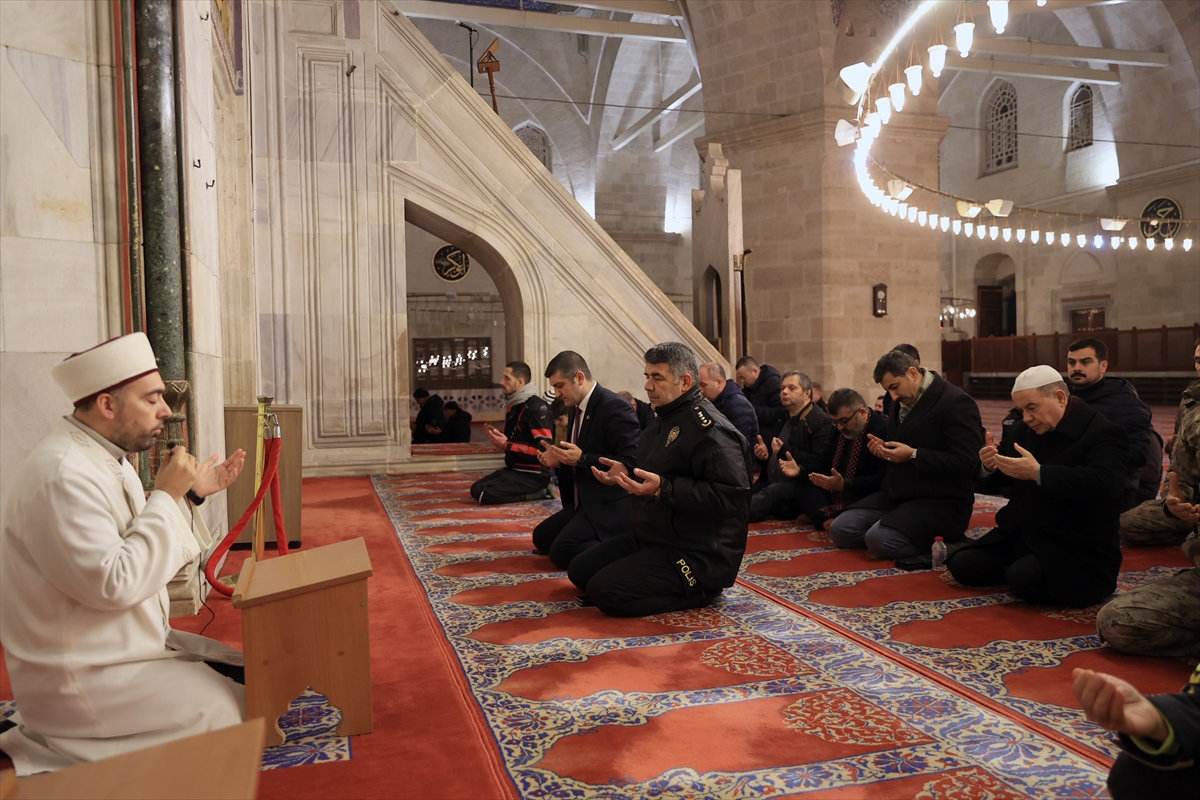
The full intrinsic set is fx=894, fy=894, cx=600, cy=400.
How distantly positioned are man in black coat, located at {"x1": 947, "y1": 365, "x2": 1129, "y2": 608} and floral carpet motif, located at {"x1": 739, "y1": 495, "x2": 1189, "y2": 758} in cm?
13

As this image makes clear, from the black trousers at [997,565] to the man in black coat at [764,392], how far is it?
10.8 feet

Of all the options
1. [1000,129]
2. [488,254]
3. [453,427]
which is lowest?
[453,427]

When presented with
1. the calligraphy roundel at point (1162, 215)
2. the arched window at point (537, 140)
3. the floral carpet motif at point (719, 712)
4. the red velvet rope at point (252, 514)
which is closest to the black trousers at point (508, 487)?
the floral carpet motif at point (719, 712)

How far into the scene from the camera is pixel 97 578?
209 centimetres

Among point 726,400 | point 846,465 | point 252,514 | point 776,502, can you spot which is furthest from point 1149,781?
point 726,400

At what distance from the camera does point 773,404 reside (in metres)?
7.83

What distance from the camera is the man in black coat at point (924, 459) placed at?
4781 mm

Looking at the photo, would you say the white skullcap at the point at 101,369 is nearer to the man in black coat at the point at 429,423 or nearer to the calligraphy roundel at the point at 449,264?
the man in black coat at the point at 429,423

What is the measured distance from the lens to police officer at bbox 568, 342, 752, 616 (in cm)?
388

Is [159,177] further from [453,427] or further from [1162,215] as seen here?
[1162,215]

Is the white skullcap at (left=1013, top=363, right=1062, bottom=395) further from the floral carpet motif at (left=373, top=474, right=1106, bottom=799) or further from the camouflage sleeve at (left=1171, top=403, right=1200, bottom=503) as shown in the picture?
the floral carpet motif at (left=373, top=474, right=1106, bottom=799)

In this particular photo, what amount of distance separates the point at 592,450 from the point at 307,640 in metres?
2.35

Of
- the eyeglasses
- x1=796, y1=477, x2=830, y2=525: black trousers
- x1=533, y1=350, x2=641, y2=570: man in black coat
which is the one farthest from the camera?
x1=796, y1=477, x2=830, y2=525: black trousers

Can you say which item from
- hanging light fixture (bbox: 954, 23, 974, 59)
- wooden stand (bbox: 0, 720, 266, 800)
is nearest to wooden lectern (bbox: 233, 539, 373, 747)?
wooden stand (bbox: 0, 720, 266, 800)
